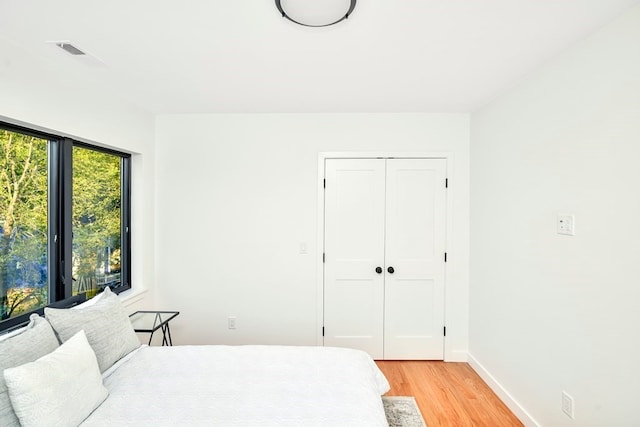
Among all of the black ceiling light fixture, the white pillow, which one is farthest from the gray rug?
the black ceiling light fixture

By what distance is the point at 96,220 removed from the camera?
2.55 m

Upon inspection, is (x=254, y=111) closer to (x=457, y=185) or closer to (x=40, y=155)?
A: (x=40, y=155)

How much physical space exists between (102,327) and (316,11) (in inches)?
81.7

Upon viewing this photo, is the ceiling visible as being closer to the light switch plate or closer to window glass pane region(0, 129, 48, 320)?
window glass pane region(0, 129, 48, 320)

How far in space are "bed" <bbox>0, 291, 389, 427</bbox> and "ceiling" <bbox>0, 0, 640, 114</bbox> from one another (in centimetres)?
155

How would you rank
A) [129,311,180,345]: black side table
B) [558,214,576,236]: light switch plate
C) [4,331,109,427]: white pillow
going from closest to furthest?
[4,331,109,427]: white pillow < [558,214,576,236]: light switch plate < [129,311,180,345]: black side table

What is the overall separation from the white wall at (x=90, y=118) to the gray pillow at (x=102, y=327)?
84 centimetres

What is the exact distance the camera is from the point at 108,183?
2.70 meters

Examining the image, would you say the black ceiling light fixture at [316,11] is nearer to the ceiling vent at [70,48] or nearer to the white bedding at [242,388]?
the ceiling vent at [70,48]

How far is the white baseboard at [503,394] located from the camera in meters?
2.11

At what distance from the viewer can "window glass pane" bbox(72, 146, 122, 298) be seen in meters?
2.35

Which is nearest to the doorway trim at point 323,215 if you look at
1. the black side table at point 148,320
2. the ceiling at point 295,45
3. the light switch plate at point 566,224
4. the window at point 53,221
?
the ceiling at point 295,45

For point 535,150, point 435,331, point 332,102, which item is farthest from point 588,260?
point 332,102

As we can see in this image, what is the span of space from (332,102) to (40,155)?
219 centimetres
